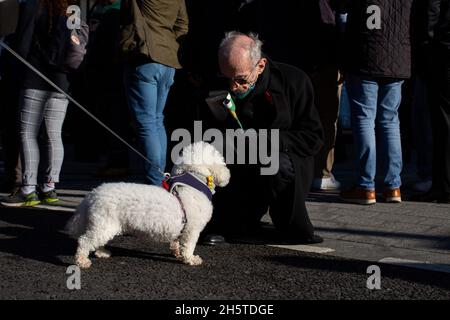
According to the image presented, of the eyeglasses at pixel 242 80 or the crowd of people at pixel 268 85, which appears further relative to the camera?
the crowd of people at pixel 268 85

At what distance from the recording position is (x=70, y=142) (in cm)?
1206

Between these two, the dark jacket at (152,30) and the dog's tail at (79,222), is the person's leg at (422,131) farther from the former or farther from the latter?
the dog's tail at (79,222)

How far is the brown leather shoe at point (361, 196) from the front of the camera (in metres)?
6.90

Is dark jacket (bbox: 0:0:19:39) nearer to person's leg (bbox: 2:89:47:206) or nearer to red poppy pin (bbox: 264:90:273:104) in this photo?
person's leg (bbox: 2:89:47:206)

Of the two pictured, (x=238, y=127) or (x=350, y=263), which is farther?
(x=238, y=127)

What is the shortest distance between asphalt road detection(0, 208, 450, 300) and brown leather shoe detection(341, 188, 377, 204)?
1634mm

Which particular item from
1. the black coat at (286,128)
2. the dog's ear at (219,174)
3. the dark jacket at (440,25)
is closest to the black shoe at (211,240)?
the black coat at (286,128)

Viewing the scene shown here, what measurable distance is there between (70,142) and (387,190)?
620 centimetres

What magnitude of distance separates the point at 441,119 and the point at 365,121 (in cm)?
67

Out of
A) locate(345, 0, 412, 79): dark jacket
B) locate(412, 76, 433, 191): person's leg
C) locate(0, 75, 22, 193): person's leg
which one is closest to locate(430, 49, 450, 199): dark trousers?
locate(345, 0, 412, 79): dark jacket

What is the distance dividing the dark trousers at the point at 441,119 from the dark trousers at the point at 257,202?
5.71 feet

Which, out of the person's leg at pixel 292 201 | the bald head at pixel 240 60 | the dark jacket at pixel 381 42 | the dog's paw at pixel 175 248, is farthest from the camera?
the dark jacket at pixel 381 42

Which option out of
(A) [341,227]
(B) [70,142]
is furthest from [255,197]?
(B) [70,142]
